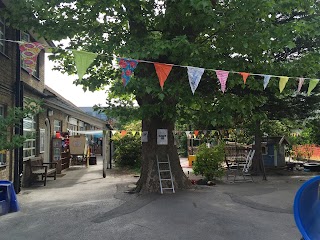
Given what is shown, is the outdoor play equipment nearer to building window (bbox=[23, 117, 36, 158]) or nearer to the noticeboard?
building window (bbox=[23, 117, 36, 158])

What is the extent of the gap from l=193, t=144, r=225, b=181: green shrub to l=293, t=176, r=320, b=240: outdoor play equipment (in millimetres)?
8188

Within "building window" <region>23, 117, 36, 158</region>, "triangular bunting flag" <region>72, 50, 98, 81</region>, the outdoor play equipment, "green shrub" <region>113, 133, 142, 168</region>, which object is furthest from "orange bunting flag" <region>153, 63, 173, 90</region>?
"green shrub" <region>113, 133, 142, 168</region>

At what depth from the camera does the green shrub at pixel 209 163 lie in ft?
44.7

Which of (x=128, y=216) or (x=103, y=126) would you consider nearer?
(x=128, y=216)

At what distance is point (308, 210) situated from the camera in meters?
5.34

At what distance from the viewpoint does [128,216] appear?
25.8 ft

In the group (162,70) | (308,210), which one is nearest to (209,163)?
(162,70)

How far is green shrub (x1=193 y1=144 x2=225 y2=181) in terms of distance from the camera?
13609 millimetres

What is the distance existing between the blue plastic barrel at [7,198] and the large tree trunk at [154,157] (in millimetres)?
3881

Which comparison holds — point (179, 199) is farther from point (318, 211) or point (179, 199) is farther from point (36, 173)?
point (36, 173)

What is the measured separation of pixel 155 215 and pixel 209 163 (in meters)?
6.04

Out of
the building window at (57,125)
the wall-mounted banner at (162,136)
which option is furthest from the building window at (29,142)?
the wall-mounted banner at (162,136)

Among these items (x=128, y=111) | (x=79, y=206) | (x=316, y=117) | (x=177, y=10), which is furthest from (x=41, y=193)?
(x=316, y=117)

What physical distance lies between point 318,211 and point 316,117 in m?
12.2
